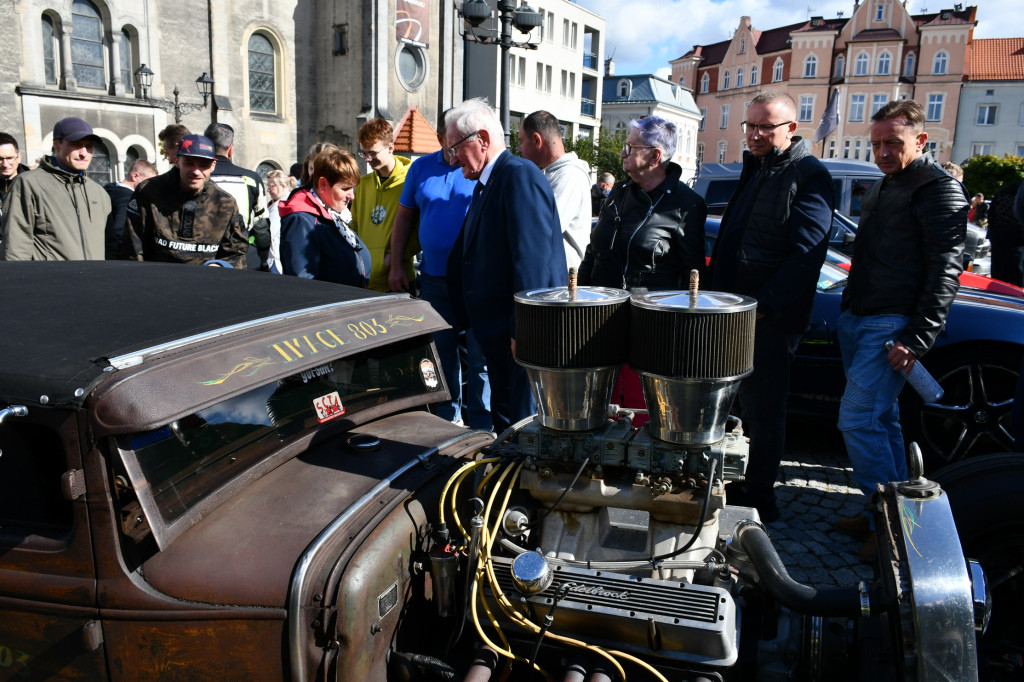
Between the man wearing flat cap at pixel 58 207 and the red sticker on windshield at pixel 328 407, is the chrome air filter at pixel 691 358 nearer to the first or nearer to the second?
the red sticker on windshield at pixel 328 407

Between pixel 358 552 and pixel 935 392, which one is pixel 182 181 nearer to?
pixel 358 552

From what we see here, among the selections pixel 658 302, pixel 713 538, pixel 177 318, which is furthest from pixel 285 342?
pixel 713 538

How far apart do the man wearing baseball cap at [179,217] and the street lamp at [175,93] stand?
60.7ft

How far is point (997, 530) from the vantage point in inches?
90.9

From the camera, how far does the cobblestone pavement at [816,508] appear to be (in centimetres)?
351

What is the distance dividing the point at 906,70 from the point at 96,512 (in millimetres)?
62873

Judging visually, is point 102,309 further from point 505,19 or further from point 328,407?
point 505,19

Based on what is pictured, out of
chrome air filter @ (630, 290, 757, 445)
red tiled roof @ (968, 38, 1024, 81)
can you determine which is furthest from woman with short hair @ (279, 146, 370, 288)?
red tiled roof @ (968, 38, 1024, 81)

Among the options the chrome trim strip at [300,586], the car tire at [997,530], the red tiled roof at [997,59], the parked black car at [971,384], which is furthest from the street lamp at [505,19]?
the red tiled roof at [997,59]

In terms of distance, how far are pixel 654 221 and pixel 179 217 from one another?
9.25 feet

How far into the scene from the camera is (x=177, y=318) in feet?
6.68

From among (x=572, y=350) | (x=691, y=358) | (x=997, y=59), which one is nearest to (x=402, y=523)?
(x=572, y=350)

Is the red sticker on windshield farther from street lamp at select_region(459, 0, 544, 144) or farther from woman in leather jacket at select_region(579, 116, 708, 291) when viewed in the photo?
street lamp at select_region(459, 0, 544, 144)

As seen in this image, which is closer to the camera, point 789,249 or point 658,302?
point 658,302
